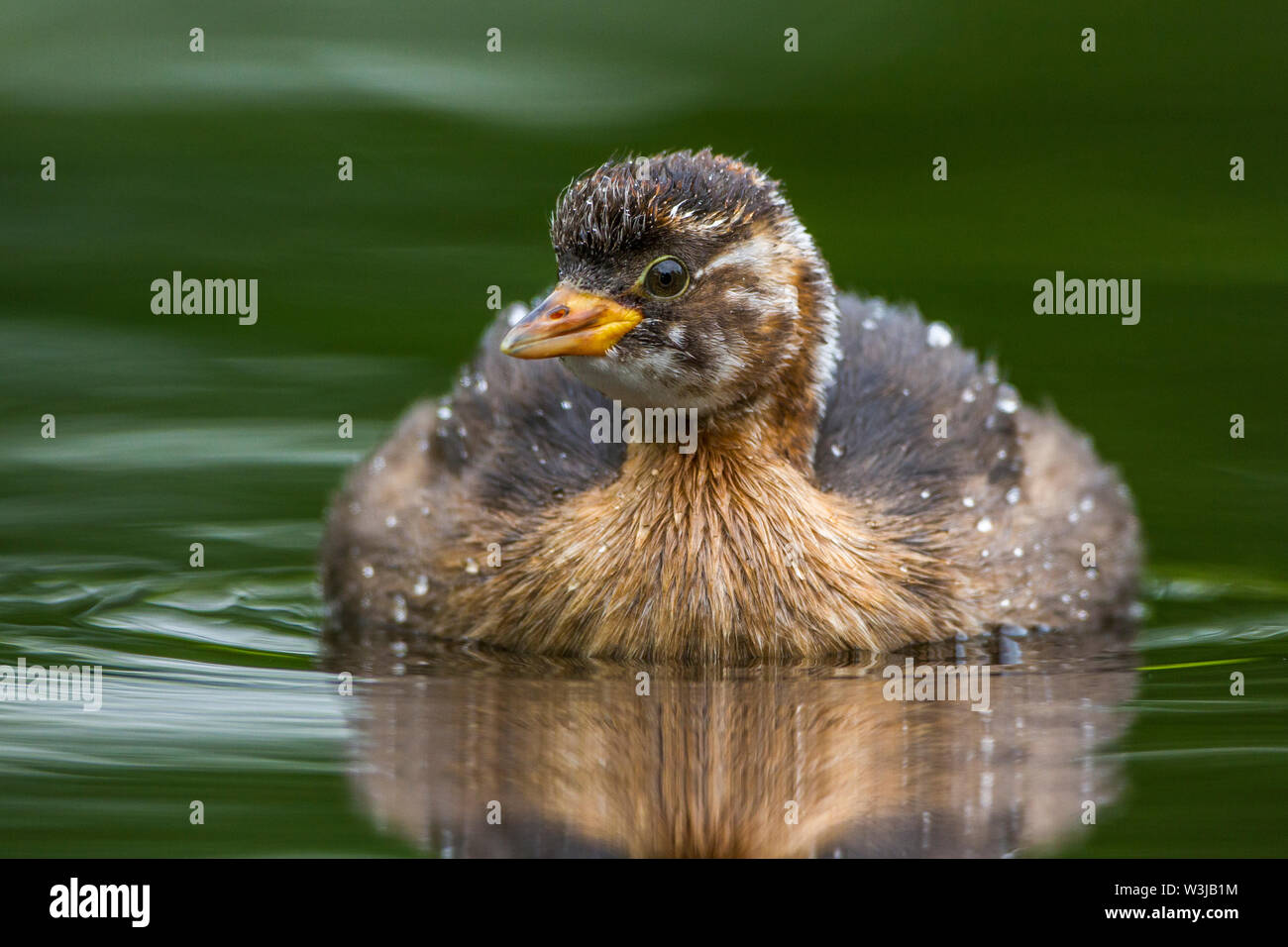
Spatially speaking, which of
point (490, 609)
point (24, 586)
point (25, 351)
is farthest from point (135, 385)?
point (490, 609)

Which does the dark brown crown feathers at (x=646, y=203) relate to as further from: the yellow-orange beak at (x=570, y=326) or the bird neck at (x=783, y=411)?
the bird neck at (x=783, y=411)

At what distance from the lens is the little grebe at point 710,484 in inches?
364

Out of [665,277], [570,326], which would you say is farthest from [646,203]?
[570,326]

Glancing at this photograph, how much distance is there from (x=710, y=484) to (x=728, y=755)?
200 centimetres

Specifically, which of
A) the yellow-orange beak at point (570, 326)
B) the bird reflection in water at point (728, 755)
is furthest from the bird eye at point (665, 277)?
the bird reflection in water at point (728, 755)

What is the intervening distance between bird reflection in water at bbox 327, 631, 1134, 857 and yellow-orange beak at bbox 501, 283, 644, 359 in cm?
139

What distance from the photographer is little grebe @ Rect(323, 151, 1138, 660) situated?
9.23 m

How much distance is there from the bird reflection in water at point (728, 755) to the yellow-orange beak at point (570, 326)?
1391 mm

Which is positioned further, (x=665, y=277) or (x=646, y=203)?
(x=665, y=277)

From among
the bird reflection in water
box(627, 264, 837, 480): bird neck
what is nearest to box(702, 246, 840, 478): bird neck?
box(627, 264, 837, 480): bird neck

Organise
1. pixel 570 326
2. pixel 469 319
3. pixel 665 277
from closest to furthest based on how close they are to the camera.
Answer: pixel 570 326 → pixel 665 277 → pixel 469 319

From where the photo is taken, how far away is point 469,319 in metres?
13.1

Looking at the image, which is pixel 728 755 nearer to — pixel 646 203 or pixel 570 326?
pixel 570 326
